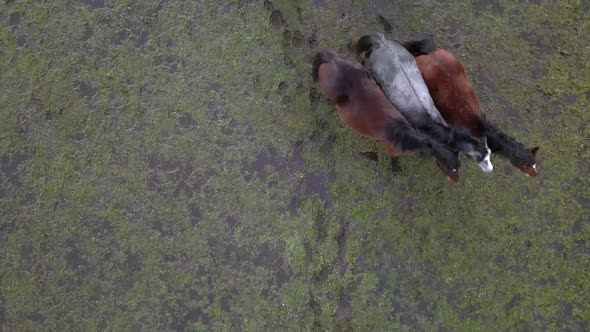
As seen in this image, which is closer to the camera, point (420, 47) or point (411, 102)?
point (411, 102)

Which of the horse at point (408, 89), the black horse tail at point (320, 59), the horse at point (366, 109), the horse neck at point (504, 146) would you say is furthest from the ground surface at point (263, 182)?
the horse neck at point (504, 146)

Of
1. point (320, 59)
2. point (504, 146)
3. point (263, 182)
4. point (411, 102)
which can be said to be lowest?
point (263, 182)

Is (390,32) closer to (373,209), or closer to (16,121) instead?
(373,209)

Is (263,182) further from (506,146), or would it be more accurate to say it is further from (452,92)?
(506,146)

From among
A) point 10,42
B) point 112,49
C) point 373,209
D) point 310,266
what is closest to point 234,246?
point 310,266

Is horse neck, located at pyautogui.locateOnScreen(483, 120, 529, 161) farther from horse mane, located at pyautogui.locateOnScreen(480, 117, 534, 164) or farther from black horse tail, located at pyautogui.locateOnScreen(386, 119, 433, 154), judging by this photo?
black horse tail, located at pyautogui.locateOnScreen(386, 119, 433, 154)

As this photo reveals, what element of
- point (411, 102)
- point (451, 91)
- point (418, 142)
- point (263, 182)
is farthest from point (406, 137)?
point (263, 182)
